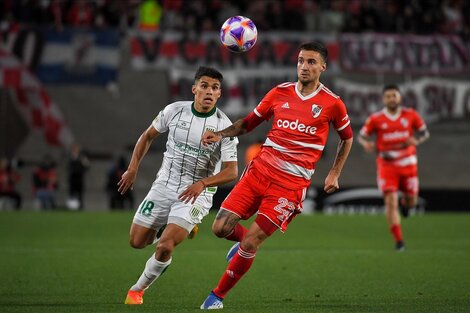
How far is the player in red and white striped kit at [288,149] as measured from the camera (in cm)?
843

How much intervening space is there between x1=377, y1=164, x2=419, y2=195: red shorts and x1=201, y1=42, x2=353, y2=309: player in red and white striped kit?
6.35 metres


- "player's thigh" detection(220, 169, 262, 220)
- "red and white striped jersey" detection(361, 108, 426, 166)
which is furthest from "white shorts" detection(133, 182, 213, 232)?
"red and white striped jersey" detection(361, 108, 426, 166)

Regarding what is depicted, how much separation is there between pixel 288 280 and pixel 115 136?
16.7 m

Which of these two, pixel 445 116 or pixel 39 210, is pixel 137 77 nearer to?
pixel 39 210

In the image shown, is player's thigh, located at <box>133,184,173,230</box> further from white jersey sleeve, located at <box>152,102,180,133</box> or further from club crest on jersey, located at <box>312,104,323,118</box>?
club crest on jersey, located at <box>312,104,323,118</box>

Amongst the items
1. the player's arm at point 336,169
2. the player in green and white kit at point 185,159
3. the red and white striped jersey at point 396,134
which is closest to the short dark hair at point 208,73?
the player in green and white kit at point 185,159

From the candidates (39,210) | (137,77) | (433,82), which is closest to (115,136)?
(137,77)

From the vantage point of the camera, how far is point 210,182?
332 inches

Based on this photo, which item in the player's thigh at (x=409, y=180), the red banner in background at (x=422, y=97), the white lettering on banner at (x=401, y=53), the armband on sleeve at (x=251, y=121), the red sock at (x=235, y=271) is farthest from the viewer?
the red banner in background at (x=422, y=97)

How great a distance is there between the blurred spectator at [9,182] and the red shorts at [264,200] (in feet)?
56.1

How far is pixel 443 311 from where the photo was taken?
8.21 m

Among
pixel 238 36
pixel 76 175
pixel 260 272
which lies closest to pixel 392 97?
pixel 260 272

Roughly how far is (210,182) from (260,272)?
11.3ft

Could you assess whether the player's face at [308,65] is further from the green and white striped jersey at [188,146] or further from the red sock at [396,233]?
the red sock at [396,233]
